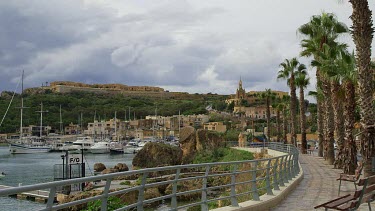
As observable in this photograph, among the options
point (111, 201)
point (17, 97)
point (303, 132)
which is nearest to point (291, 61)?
point (303, 132)

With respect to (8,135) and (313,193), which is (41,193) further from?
(8,135)

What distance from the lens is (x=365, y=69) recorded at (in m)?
19.0

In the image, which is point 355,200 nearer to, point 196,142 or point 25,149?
point 196,142

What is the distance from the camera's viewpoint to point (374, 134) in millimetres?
19000

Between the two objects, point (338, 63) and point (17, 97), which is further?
point (17, 97)

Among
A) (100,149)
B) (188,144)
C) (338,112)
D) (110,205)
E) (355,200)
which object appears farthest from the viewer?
(100,149)

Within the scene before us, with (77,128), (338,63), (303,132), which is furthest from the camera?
(77,128)

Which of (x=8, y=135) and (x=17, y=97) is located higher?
(x=17, y=97)

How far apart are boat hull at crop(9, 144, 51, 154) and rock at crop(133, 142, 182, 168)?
7067 cm

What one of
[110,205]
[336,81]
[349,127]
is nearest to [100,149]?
[336,81]

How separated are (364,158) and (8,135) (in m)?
155

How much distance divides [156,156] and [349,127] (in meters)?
38.7

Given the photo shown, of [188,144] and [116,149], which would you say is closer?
[188,144]

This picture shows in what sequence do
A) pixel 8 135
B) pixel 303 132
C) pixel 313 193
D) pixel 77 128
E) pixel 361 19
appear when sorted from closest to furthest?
pixel 313 193, pixel 361 19, pixel 303 132, pixel 8 135, pixel 77 128
